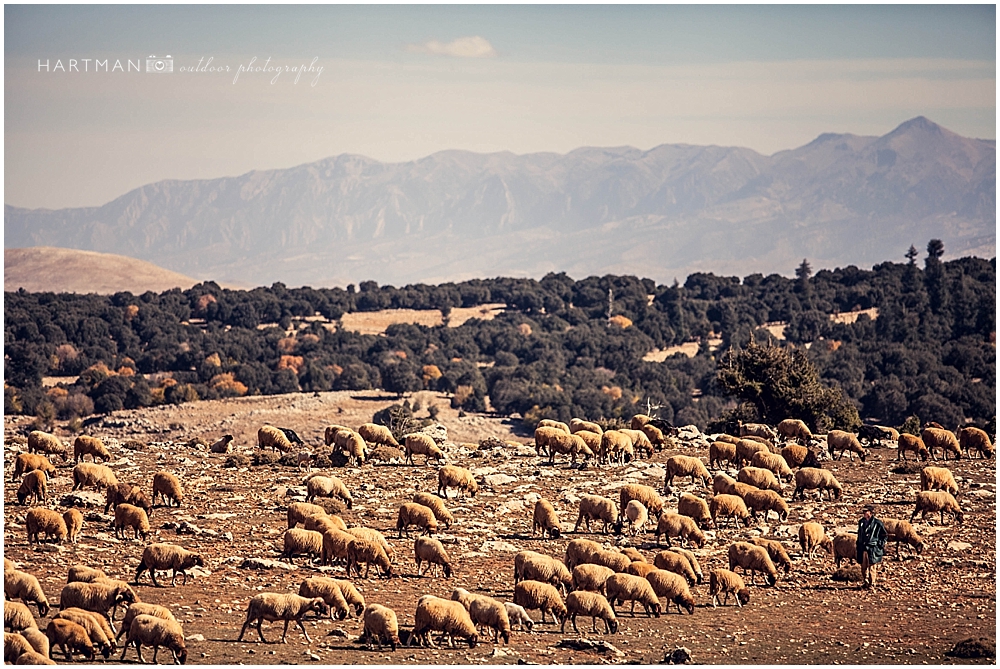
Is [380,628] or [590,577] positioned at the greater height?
[590,577]

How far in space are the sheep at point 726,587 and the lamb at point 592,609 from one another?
222 centimetres

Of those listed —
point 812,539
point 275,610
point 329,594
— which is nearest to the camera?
point 275,610

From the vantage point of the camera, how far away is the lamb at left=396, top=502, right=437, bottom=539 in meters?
22.8

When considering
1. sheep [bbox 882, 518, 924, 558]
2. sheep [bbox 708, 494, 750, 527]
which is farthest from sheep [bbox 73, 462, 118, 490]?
sheep [bbox 882, 518, 924, 558]

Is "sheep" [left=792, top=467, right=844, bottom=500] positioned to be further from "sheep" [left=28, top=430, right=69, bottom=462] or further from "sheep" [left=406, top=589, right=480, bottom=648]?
"sheep" [left=28, top=430, right=69, bottom=462]

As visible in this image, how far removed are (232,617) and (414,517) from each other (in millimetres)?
5347

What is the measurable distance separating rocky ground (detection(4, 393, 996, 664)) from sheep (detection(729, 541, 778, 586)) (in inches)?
11.3

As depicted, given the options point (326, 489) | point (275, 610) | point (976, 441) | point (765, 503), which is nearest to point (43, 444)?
point (326, 489)

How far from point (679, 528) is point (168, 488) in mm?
10236

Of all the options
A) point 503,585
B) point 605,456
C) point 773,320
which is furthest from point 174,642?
point 773,320

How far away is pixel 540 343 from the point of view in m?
93.2

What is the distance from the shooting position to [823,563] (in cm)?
2200

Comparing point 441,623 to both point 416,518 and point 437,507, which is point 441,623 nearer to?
point 416,518

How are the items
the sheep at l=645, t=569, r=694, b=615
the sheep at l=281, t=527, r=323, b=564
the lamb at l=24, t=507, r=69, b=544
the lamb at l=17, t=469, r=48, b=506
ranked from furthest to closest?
the lamb at l=17, t=469, r=48, b=506
the lamb at l=24, t=507, r=69, b=544
the sheep at l=281, t=527, r=323, b=564
the sheep at l=645, t=569, r=694, b=615
